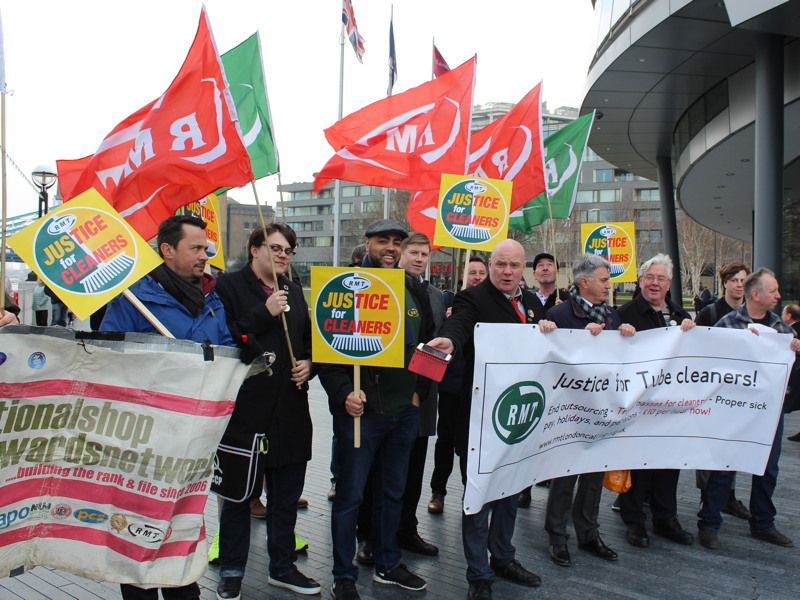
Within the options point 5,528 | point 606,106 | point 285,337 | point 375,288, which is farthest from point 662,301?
point 606,106

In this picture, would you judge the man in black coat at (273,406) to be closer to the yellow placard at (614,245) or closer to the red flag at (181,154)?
the red flag at (181,154)

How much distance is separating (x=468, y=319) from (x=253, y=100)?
3064 millimetres

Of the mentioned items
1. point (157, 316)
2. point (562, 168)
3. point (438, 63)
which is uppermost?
point (438, 63)

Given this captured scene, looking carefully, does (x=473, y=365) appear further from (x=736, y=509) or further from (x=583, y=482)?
(x=736, y=509)

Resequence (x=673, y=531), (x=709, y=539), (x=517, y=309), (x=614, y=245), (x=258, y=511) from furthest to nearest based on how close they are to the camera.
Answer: (x=614, y=245), (x=258, y=511), (x=673, y=531), (x=709, y=539), (x=517, y=309)

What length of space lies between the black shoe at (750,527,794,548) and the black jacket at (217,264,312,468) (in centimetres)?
359

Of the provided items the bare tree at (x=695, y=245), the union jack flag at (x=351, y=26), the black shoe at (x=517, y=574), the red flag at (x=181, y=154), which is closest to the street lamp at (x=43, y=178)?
A: the union jack flag at (x=351, y=26)

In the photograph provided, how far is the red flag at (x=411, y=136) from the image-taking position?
6.18 meters

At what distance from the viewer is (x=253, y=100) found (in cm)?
570

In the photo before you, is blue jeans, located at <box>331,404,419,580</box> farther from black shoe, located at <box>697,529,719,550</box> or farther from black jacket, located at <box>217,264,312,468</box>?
black shoe, located at <box>697,529,719,550</box>

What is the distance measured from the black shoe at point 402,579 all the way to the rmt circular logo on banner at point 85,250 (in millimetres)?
2445

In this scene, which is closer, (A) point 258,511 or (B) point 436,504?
(A) point 258,511

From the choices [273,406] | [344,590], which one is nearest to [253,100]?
[273,406]

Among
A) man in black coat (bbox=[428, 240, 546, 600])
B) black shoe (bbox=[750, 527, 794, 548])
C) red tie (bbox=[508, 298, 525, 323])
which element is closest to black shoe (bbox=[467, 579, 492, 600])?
man in black coat (bbox=[428, 240, 546, 600])
